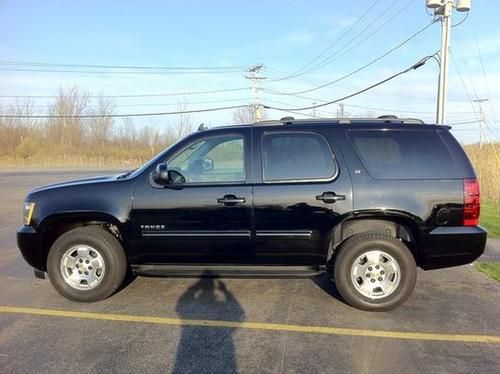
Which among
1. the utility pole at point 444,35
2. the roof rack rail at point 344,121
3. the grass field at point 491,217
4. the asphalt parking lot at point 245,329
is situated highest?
the utility pole at point 444,35

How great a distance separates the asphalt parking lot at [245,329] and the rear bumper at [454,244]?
0.55m

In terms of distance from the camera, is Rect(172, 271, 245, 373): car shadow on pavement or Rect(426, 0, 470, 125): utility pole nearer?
→ Rect(172, 271, 245, 373): car shadow on pavement

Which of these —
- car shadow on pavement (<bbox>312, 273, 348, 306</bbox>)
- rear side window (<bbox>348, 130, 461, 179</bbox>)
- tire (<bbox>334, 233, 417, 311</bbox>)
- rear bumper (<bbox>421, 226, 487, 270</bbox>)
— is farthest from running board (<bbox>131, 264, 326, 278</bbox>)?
rear side window (<bbox>348, 130, 461, 179</bbox>)

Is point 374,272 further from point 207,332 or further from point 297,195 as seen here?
point 207,332

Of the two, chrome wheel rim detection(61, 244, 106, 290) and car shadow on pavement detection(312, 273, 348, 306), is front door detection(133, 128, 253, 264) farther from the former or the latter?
car shadow on pavement detection(312, 273, 348, 306)

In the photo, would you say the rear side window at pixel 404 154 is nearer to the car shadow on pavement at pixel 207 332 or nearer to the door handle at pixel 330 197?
the door handle at pixel 330 197

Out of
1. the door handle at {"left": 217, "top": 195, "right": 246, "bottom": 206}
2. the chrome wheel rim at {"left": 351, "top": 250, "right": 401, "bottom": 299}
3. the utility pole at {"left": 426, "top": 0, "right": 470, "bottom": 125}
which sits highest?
the utility pole at {"left": 426, "top": 0, "right": 470, "bottom": 125}

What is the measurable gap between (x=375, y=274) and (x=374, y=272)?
23 mm

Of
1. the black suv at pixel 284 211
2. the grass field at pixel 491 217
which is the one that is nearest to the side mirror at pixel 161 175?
the black suv at pixel 284 211

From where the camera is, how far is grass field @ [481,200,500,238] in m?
9.54

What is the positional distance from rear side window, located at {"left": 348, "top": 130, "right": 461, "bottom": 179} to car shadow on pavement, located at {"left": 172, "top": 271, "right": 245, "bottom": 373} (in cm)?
208

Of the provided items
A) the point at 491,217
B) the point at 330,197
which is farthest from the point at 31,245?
the point at 491,217

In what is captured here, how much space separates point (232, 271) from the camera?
4973 mm

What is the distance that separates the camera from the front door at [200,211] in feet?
16.0
